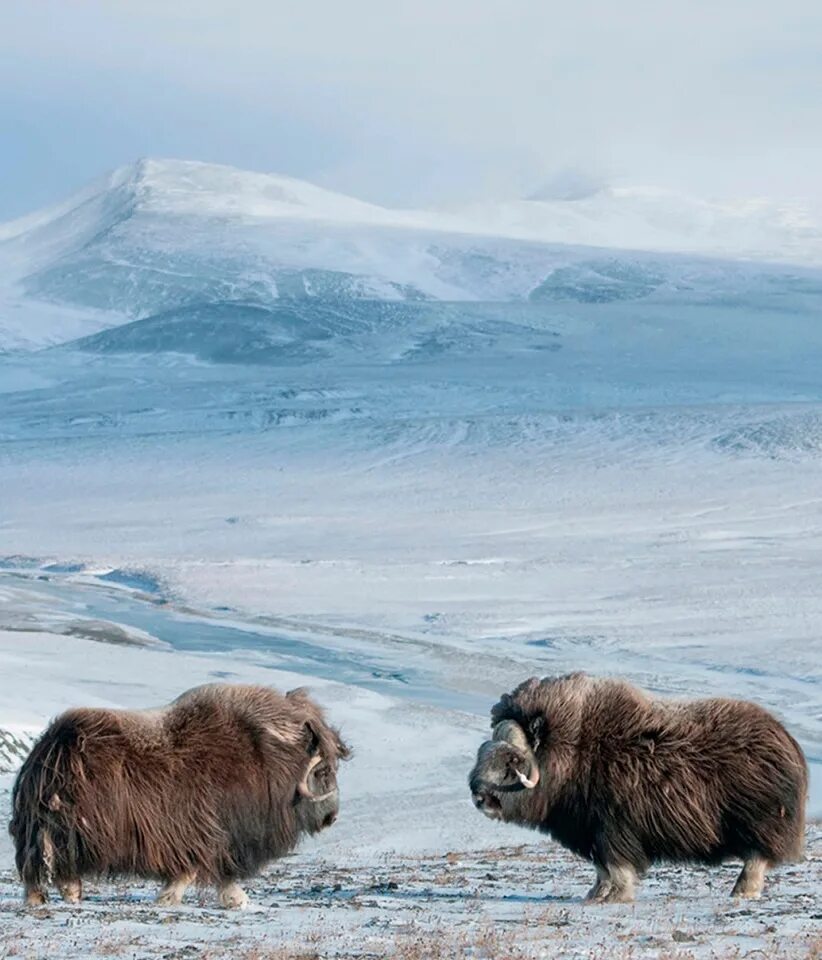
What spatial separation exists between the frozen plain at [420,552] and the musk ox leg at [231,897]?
0.70 feet

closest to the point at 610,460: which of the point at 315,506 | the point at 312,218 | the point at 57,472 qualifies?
the point at 315,506

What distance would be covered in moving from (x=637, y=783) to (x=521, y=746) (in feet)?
2.15

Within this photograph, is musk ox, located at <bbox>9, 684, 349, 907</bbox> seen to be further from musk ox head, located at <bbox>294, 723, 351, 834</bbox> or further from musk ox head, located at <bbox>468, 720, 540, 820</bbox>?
musk ox head, located at <bbox>468, 720, 540, 820</bbox>

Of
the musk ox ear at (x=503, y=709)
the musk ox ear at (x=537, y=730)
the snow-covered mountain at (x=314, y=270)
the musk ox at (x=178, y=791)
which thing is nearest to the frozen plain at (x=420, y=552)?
the musk ox at (x=178, y=791)

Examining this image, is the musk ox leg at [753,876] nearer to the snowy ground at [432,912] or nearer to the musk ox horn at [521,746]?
the snowy ground at [432,912]

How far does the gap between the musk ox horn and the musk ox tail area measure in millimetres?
2186

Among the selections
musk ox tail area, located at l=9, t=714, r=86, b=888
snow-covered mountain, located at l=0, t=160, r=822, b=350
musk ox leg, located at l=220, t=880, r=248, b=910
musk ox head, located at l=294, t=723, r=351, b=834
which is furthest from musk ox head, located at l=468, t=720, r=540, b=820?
snow-covered mountain, located at l=0, t=160, r=822, b=350

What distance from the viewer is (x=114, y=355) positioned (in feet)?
417

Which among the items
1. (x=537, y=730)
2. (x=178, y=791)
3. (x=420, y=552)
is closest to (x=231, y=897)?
(x=178, y=791)

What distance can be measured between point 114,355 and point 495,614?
91.1m

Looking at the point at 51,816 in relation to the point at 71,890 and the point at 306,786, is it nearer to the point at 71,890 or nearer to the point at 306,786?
the point at 71,890

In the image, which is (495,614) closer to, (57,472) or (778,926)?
(778,926)

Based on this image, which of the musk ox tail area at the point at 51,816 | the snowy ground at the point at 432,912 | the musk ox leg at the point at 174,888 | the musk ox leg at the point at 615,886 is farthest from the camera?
the musk ox leg at the point at 615,886

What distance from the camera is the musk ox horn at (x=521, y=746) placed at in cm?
879
